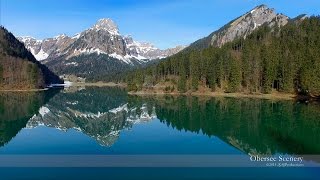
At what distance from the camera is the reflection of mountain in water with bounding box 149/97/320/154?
196 ft

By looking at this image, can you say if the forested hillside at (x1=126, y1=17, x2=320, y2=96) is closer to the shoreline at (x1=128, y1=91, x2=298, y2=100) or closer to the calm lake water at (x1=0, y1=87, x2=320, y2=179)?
the shoreline at (x1=128, y1=91, x2=298, y2=100)

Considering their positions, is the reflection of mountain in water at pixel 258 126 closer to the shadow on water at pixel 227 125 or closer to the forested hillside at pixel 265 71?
the shadow on water at pixel 227 125

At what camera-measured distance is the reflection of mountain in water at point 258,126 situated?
5981cm

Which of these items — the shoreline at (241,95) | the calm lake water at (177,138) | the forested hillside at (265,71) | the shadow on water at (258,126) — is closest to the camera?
the calm lake water at (177,138)

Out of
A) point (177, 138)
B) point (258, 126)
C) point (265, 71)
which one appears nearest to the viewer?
point (177, 138)

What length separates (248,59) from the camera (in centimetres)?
18600

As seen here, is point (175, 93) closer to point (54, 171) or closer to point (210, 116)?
point (210, 116)

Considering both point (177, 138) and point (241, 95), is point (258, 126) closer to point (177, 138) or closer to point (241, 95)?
point (177, 138)

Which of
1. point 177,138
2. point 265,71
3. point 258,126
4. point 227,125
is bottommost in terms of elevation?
point 177,138

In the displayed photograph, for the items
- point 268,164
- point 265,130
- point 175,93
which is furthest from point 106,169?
point 175,93

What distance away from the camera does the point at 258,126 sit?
82.1m

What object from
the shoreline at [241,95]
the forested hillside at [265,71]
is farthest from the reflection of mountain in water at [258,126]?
the shoreline at [241,95]

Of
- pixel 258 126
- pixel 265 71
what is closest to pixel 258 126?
pixel 258 126

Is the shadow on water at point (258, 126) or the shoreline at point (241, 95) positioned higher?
the shoreline at point (241, 95)
